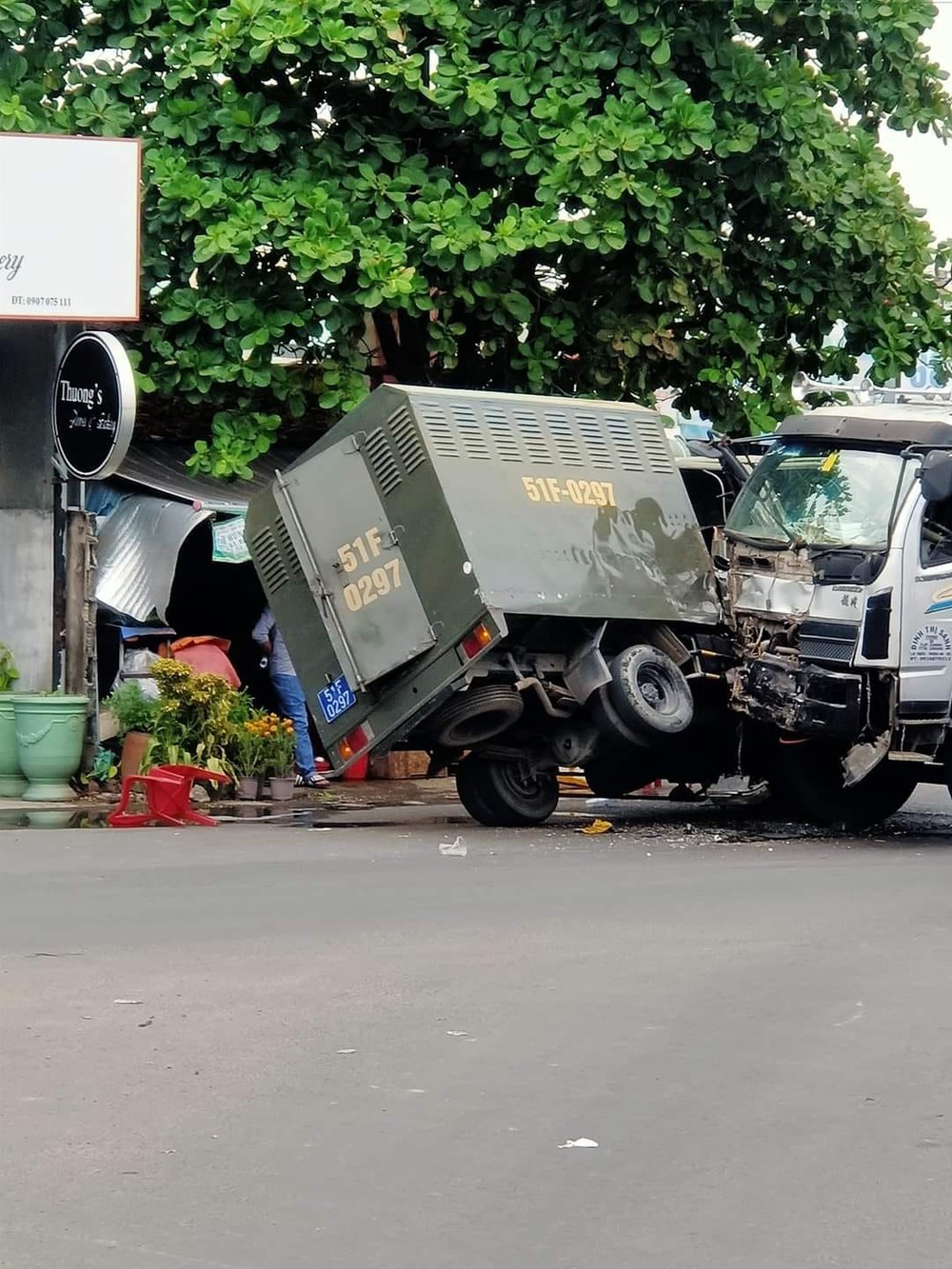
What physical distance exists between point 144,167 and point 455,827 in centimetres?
603

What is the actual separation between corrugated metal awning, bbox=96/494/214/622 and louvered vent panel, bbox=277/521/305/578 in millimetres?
3306

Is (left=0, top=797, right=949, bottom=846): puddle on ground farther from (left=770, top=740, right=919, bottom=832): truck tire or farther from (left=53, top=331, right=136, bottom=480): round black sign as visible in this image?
(left=53, top=331, right=136, bottom=480): round black sign

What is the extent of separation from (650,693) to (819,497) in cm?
171

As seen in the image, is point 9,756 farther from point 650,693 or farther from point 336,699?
point 650,693

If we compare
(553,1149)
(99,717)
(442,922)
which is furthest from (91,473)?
(553,1149)

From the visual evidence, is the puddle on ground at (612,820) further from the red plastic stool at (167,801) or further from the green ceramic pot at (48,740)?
the green ceramic pot at (48,740)

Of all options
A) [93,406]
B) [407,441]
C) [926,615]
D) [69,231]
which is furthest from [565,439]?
[69,231]

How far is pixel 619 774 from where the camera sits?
15.5m

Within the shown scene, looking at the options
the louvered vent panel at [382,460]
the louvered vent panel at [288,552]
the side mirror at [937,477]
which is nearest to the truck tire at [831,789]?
the side mirror at [937,477]

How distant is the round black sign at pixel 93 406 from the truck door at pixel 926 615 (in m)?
6.05

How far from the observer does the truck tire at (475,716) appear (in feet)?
45.2

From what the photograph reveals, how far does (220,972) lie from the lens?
845 centimetres

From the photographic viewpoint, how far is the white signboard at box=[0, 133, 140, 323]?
1675 centimetres

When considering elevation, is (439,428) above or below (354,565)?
above
